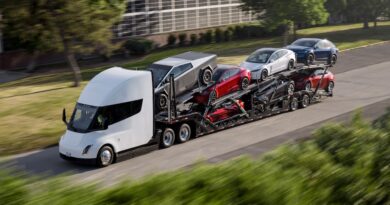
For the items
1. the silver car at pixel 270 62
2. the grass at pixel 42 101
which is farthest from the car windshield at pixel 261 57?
the grass at pixel 42 101

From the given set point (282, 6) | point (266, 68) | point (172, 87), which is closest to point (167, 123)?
point (172, 87)

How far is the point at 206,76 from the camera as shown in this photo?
19.9 meters

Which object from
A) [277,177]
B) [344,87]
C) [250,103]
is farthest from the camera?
[344,87]

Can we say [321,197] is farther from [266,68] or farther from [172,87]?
[266,68]

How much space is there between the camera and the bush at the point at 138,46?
42.5 metres

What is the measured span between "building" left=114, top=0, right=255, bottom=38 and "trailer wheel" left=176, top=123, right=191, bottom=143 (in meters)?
25.9

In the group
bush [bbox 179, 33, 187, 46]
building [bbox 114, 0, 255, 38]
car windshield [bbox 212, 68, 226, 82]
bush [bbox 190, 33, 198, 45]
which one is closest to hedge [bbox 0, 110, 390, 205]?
car windshield [bbox 212, 68, 226, 82]

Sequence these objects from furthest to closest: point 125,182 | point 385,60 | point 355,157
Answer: point 385,60
point 355,157
point 125,182

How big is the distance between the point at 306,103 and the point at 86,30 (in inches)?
381

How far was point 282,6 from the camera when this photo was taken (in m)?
37.9

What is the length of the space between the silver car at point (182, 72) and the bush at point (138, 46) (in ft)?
74.5

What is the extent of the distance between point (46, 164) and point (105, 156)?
1771 millimetres

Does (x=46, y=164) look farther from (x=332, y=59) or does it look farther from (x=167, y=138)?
(x=332, y=59)

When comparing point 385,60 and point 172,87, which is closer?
point 172,87
